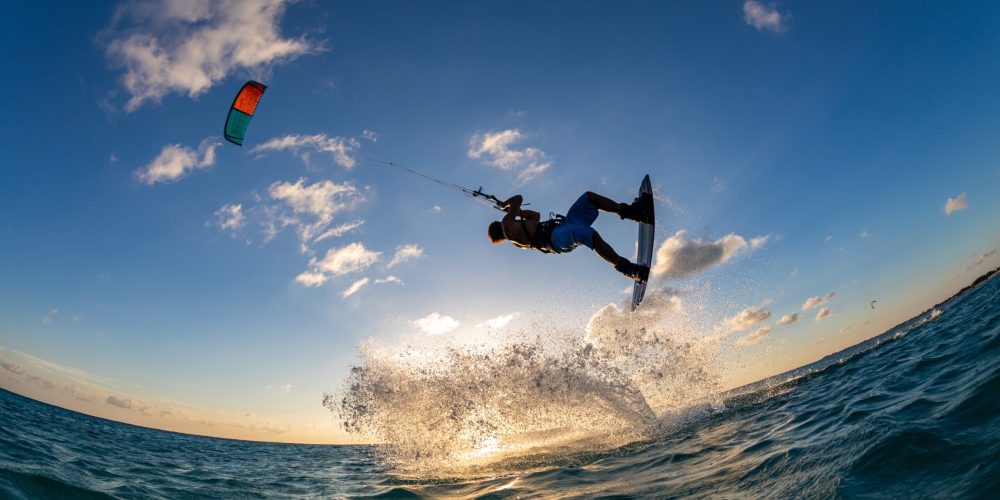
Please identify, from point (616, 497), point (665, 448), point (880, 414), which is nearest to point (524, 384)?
point (665, 448)

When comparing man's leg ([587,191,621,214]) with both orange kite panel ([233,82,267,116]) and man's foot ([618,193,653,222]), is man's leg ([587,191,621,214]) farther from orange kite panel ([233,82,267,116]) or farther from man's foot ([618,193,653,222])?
orange kite panel ([233,82,267,116])

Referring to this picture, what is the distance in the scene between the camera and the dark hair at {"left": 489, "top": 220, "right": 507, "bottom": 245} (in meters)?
8.27

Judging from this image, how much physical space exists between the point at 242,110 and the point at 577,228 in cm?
1264

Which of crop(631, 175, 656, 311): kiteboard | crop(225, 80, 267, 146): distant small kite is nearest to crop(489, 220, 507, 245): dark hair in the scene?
crop(631, 175, 656, 311): kiteboard

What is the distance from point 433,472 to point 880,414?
783cm

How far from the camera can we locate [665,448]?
823cm

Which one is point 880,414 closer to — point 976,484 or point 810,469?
point 810,469

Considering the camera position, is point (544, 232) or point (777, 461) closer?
point (777, 461)

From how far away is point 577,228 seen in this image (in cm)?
754

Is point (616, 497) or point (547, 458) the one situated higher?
point (616, 497)

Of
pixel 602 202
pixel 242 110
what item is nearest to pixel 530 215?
pixel 602 202

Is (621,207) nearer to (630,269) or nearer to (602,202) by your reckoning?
(602,202)

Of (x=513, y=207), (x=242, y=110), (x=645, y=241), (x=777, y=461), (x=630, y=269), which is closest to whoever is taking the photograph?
(x=777, y=461)

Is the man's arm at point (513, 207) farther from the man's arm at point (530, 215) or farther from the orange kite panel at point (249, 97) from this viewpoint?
the orange kite panel at point (249, 97)
